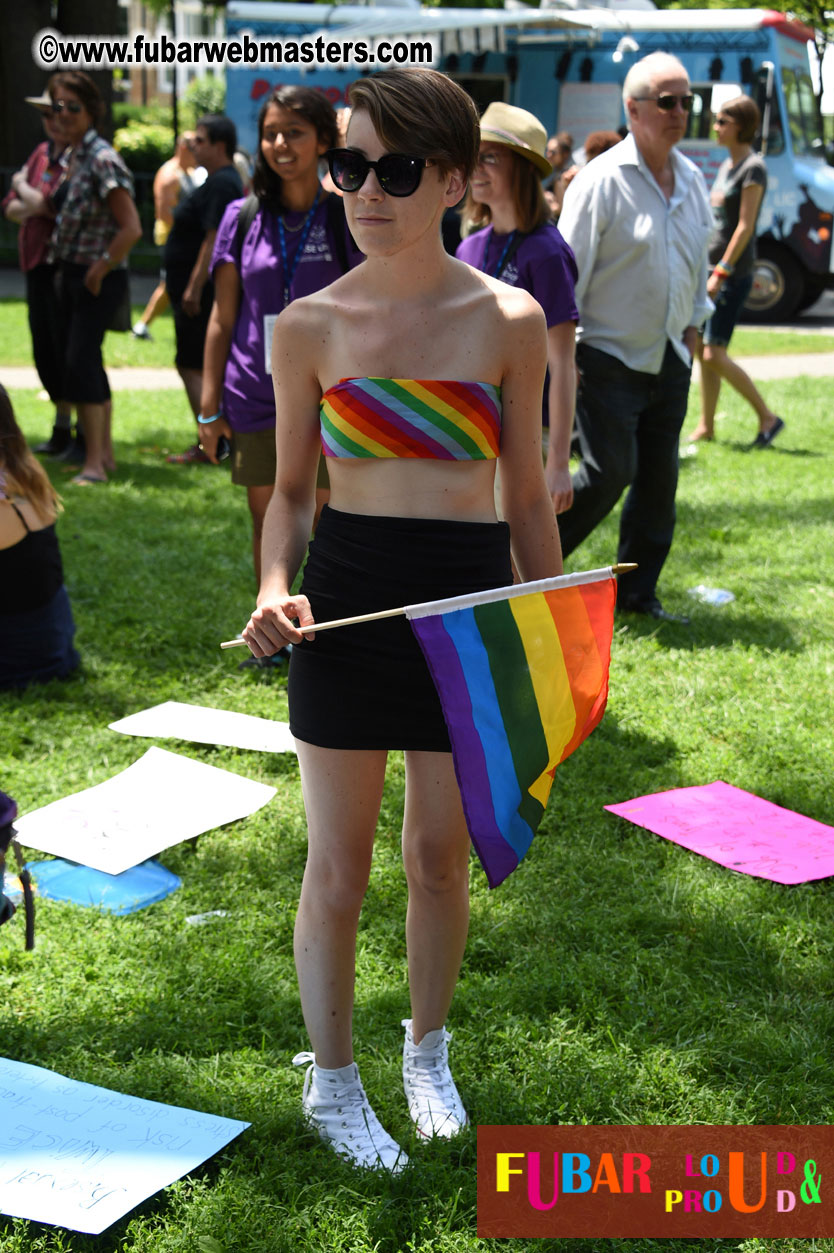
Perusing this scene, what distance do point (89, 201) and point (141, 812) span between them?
5.14 metres

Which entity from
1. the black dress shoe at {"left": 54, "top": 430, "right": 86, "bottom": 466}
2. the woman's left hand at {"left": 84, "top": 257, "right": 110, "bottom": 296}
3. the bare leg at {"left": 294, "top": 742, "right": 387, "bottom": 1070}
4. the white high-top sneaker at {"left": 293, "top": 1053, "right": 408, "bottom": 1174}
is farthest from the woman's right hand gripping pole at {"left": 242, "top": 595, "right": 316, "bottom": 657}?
the black dress shoe at {"left": 54, "top": 430, "right": 86, "bottom": 466}

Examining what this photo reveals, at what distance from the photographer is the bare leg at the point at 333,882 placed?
248cm

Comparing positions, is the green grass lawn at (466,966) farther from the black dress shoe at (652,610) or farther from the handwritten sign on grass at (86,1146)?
the black dress shoe at (652,610)

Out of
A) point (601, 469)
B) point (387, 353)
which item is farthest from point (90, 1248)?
point (601, 469)

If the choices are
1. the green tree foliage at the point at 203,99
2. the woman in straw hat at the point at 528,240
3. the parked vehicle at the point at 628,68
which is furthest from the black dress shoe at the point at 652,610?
the green tree foliage at the point at 203,99

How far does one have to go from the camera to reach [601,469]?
17.9 feet

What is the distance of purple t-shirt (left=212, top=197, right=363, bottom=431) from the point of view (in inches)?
192

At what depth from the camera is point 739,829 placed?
409 centimetres

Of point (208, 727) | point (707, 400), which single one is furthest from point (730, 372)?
point (208, 727)

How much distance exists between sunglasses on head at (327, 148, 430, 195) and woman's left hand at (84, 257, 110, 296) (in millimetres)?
6195

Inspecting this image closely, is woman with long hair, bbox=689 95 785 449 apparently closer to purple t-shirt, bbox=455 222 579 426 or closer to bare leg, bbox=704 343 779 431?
bare leg, bbox=704 343 779 431

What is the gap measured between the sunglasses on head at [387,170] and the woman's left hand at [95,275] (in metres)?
6.19

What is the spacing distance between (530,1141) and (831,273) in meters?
16.1

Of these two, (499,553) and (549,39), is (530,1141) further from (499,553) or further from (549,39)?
(549,39)
